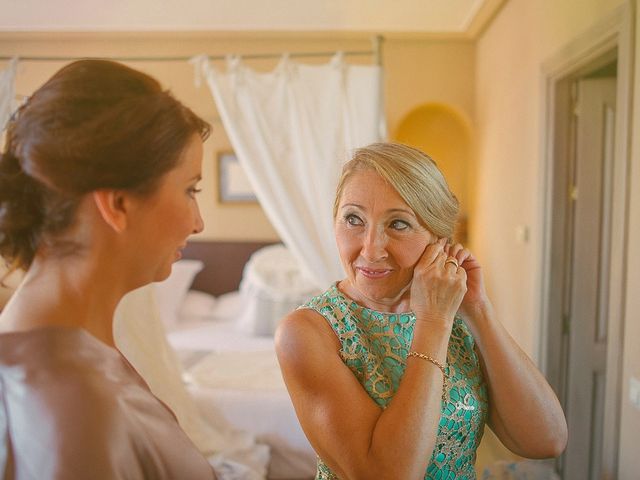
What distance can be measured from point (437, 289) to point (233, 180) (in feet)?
11.8

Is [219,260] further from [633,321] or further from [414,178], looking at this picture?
[414,178]

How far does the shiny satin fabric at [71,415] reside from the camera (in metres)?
0.59

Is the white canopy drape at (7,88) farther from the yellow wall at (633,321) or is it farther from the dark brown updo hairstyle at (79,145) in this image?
the yellow wall at (633,321)

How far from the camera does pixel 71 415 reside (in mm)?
586

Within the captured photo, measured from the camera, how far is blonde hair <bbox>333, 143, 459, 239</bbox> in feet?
3.31

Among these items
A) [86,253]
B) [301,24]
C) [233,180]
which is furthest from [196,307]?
[86,253]

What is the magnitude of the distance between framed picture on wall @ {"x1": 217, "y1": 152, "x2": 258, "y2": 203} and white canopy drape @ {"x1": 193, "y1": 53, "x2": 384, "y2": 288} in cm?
170

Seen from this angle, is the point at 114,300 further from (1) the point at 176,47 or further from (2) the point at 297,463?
(1) the point at 176,47

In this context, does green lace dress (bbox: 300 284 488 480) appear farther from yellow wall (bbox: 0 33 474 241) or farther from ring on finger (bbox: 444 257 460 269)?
yellow wall (bbox: 0 33 474 241)

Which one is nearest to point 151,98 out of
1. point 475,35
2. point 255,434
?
point 255,434

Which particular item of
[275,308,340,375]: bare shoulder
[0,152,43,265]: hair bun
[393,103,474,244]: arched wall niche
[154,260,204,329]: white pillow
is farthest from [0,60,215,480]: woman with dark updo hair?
[393,103,474,244]: arched wall niche

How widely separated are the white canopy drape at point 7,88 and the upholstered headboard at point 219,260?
2.50m

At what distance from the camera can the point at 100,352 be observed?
25.6 inches

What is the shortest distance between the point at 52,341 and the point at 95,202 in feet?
0.56
